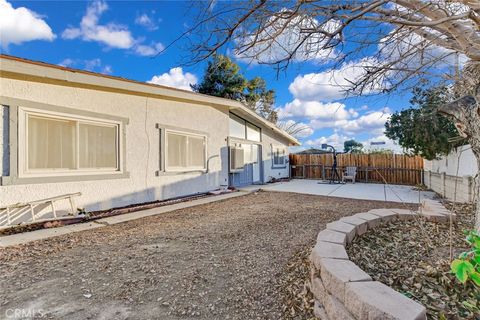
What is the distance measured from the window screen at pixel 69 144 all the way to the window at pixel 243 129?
5737 millimetres

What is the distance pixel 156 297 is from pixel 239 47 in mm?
3214

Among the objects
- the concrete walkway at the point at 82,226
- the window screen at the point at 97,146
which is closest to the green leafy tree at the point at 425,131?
the concrete walkway at the point at 82,226

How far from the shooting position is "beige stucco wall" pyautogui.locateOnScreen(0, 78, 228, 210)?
16.5 feet

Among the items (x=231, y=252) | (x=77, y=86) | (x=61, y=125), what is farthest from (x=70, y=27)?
(x=231, y=252)

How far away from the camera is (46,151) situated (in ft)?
17.1

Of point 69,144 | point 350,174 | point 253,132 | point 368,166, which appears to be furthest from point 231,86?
point 69,144

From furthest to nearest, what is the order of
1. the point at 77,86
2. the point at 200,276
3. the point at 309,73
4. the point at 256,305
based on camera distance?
the point at 77,86 < the point at 309,73 < the point at 200,276 < the point at 256,305

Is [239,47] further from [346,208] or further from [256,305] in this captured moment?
[346,208]

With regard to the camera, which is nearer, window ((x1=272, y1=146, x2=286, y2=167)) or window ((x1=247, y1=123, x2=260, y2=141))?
window ((x1=247, y1=123, x2=260, y2=141))

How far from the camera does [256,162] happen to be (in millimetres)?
13531

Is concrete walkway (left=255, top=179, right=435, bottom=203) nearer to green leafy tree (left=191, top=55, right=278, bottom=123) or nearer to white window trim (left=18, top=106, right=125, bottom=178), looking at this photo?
white window trim (left=18, top=106, right=125, bottom=178)

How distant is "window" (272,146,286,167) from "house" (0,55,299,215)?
18.9 ft

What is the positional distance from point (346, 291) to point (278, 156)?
14.5 m

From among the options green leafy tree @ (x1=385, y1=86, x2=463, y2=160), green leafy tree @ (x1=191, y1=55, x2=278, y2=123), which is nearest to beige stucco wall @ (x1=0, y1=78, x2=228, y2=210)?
green leafy tree @ (x1=385, y1=86, x2=463, y2=160)
